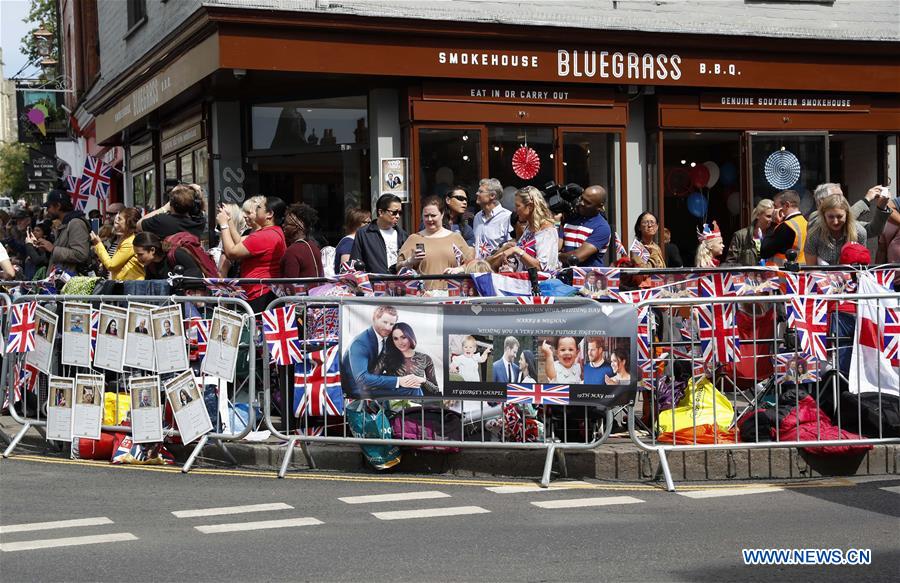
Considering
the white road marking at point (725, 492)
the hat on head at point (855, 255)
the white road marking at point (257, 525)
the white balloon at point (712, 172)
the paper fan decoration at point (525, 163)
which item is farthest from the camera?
the white balloon at point (712, 172)

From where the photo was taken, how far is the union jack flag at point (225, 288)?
970 centimetres

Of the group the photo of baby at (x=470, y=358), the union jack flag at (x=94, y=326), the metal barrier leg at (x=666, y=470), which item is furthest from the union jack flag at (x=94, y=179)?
the metal barrier leg at (x=666, y=470)

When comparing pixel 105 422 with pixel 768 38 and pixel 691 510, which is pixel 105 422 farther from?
pixel 768 38

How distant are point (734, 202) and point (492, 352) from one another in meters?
10.5

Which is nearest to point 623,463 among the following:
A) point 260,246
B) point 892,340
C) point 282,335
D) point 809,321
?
point 809,321

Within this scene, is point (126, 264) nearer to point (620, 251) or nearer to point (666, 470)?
point (666, 470)

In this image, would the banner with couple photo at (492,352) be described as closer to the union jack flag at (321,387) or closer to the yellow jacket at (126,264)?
the union jack flag at (321,387)

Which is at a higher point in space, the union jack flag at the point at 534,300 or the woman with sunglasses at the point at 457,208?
the woman with sunglasses at the point at 457,208

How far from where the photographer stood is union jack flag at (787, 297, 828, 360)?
8.33 meters

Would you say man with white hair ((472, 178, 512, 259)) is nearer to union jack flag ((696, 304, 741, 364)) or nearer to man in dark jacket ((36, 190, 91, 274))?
union jack flag ((696, 304, 741, 364))

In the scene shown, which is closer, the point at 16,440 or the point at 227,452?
the point at 227,452

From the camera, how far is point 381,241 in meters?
11.7

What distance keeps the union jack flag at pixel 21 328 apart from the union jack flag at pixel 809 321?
5.75m

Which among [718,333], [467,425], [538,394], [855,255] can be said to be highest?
[855,255]
